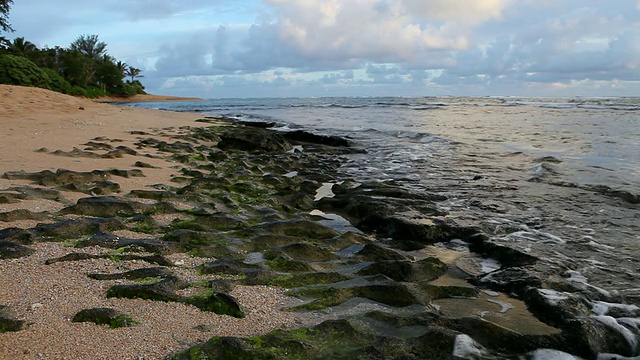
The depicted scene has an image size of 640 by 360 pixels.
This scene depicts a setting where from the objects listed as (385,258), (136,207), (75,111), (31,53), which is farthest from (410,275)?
(31,53)

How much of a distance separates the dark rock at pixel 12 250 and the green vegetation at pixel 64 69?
31.8m

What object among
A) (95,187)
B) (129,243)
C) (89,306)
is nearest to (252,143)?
(95,187)

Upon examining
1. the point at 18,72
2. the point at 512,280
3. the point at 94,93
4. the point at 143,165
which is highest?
the point at 18,72

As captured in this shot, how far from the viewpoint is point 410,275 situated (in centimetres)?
452

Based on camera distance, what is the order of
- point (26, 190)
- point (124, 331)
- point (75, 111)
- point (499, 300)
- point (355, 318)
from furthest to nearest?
point (75, 111)
point (26, 190)
point (499, 300)
point (355, 318)
point (124, 331)

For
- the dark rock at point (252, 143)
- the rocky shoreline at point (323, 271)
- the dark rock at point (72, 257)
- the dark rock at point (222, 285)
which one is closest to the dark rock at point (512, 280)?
the rocky shoreline at point (323, 271)

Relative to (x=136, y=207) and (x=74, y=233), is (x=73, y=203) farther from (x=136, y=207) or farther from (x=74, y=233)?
(x=74, y=233)

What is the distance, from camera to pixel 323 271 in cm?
460

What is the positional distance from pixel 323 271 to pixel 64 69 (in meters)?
68.1

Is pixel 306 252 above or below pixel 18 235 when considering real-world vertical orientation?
below

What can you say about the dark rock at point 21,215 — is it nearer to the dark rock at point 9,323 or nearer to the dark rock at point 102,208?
the dark rock at point 102,208

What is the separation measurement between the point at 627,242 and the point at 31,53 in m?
66.3

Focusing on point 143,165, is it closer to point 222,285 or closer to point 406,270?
point 222,285

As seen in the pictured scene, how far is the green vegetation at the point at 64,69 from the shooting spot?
106 feet
